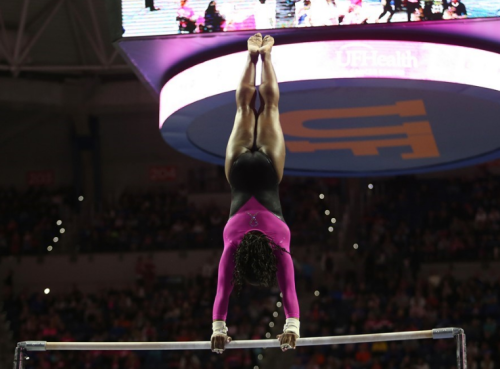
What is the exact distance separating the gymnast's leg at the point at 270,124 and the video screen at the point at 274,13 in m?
2.52

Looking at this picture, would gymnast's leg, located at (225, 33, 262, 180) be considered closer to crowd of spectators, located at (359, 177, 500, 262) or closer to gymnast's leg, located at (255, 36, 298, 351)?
gymnast's leg, located at (255, 36, 298, 351)

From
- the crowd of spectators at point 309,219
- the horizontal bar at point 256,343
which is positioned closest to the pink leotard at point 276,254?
the horizontal bar at point 256,343

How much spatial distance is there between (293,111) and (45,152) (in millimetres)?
12670

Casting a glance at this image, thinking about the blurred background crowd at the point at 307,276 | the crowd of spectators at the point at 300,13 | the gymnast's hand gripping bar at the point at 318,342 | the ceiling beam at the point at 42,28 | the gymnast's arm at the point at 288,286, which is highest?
the ceiling beam at the point at 42,28

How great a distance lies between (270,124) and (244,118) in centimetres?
23

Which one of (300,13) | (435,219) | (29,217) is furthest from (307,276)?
(300,13)

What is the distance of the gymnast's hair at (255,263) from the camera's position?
5.79 m

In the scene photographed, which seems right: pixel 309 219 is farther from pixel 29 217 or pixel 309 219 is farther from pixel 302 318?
pixel 29 217

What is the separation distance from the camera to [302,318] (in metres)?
15.0

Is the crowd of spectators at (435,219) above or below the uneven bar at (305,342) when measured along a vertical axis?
above

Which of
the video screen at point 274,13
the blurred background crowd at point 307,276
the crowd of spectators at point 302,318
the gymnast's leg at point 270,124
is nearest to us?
the gymnast's leg at point 270,124

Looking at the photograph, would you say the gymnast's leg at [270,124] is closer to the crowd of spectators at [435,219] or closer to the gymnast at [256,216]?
the gymnast at [256,216]

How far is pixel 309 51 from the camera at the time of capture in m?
9.57

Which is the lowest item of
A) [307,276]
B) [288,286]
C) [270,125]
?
[288,286]
